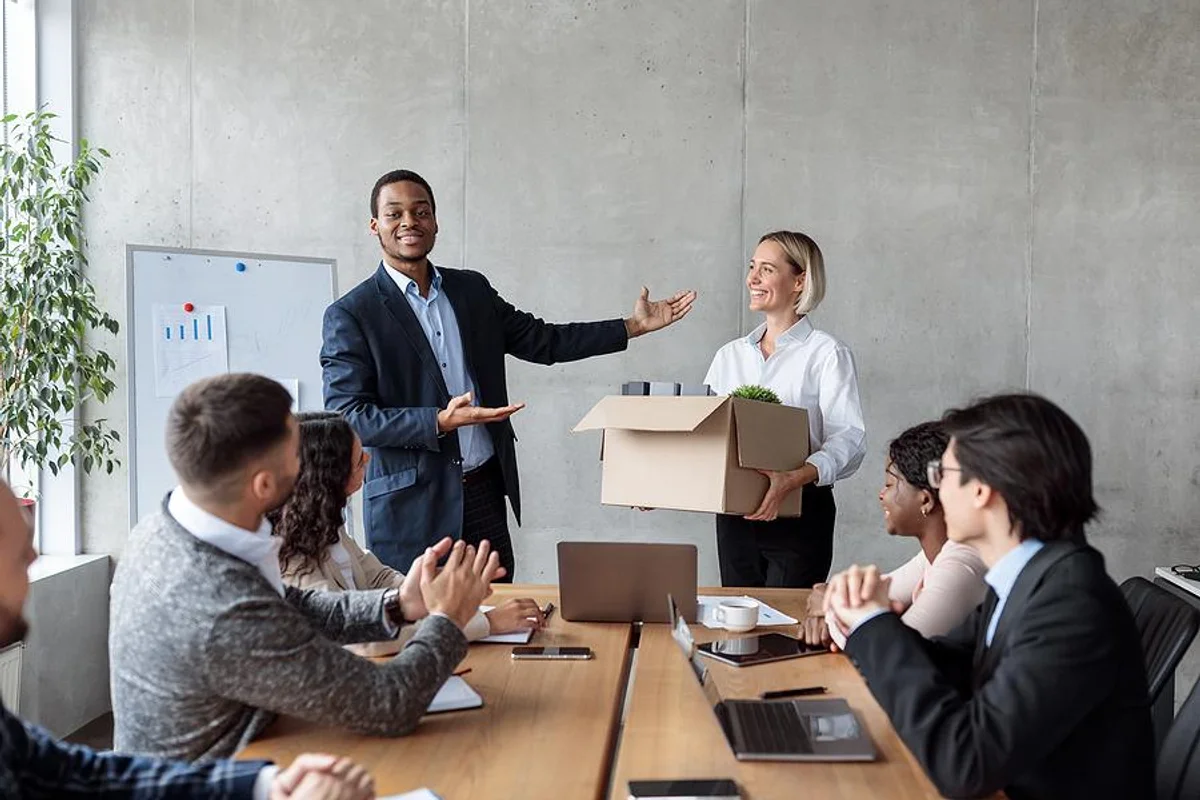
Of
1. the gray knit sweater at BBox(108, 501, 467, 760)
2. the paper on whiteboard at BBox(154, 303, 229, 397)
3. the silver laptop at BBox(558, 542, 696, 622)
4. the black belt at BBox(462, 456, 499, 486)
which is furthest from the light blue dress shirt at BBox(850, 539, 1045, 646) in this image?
the paper on whiteboard at BBox(154, 303, 229, 397)

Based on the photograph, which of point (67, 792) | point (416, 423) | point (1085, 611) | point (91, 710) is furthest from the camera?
point (91, 710)

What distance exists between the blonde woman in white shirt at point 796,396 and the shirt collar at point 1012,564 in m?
1.31

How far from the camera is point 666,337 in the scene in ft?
15.1

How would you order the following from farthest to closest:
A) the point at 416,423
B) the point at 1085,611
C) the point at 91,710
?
1. the point at 91,710
2. the point at 416,423
3. the point at 1085,611

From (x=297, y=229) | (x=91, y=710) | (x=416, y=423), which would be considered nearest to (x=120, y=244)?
(x=297, y=229)

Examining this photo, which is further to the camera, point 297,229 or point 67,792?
point 297,229

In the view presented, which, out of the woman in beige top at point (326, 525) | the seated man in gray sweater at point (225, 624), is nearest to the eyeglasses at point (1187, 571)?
the woman in beige top at point (326, 525)

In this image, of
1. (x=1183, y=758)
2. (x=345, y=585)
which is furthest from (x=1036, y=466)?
(x=345, y=585)

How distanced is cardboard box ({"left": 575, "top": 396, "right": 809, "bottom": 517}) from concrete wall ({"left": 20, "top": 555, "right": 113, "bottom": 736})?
2453 mm

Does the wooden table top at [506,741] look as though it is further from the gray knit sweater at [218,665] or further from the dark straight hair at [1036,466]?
the dark straight hair at [1036,466]

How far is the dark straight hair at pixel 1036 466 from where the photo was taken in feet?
5.42

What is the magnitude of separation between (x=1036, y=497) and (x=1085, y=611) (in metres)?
0.18

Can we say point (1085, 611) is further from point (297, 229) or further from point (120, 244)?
point (120, 244)

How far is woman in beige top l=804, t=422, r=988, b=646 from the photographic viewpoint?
2.25 metres
